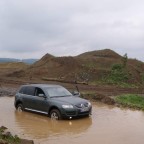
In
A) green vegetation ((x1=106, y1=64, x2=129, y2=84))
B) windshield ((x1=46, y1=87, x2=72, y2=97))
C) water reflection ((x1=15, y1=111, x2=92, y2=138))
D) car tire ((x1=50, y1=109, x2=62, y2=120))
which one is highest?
green vegetation ((x1=106, y1=64, x2=129, y2=84))

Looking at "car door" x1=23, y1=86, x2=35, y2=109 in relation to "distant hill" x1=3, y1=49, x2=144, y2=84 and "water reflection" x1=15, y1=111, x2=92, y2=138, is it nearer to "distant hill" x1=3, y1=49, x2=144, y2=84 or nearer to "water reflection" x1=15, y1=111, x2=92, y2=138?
"water reflection" x1=15, y1=111, x2=92, y2=138

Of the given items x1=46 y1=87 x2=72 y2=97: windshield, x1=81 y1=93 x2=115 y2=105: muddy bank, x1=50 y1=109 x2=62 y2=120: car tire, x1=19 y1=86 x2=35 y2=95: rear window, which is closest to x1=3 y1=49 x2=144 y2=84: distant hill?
x1=81 y1=93 x2=115 y2=105: muddy bank

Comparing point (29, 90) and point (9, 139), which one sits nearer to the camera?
point (9, 139)

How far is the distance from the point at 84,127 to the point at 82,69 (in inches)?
1152

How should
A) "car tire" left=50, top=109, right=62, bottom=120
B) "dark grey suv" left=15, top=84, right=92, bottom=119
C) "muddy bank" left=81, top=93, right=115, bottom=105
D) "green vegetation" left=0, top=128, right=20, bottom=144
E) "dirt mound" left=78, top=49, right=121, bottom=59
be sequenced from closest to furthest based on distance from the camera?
"green vegetation" left=0, top=128, right=20, bottom=144 < "dark grey suv" left=15, top=84, right=92, bottom=119 < "car tire" left=50, top=109, right=62, bottom=120 < "muddy bank" left=81, top=93, right=115, bottom=105 < "dirt mound" left=78, top=49, right=121, bottom=59

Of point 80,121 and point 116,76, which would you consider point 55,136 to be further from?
point 116,76

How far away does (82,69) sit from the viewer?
43.9 m

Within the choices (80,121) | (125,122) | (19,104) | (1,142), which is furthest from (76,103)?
(1,142)

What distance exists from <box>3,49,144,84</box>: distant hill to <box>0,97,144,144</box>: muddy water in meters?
22.3

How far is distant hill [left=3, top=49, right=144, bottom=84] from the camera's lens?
137 feet

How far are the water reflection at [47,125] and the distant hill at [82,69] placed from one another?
2432 cm

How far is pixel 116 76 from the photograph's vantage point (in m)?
41.2

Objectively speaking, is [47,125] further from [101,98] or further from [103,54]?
[103,54]

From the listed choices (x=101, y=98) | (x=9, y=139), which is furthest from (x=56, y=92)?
(x=101, y=98)
